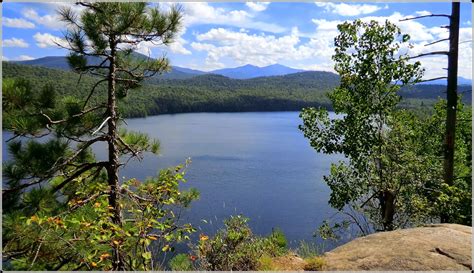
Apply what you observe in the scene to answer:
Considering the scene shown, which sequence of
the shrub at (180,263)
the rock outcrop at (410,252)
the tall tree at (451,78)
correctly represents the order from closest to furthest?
the rock outcrop at (410,252)
the shrub at (180,263)
the tall tree at (451,78)

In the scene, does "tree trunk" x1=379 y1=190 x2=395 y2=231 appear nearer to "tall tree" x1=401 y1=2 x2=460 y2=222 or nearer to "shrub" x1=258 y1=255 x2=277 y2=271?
"tall tree" x1=401 y1=2 x2=460 y2=222

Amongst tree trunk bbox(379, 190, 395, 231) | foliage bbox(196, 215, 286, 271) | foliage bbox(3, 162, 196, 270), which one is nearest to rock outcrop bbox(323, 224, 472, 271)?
foliage bbox(196, 215, 286, 271)

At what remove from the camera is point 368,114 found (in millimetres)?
8414

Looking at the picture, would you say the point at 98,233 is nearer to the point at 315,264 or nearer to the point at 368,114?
the point at 315,264

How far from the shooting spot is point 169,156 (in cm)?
3934

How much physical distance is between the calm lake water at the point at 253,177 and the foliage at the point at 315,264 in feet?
6.70

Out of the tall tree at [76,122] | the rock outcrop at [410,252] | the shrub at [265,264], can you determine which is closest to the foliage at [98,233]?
the tall tree at [76,122]

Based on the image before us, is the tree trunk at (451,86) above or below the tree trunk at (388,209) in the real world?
above

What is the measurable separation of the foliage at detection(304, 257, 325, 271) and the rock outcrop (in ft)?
0.19

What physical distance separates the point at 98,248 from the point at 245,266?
5.45 feet

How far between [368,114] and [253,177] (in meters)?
23.8

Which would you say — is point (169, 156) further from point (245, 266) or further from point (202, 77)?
point (202, 77)

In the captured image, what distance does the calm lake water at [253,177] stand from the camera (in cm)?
2150

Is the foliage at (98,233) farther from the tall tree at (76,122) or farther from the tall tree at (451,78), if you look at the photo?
the tall tree at (451,78)
